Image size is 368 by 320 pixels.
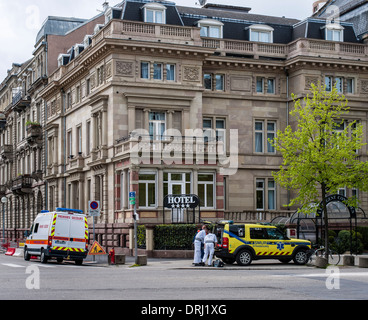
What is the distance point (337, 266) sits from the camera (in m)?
29.8

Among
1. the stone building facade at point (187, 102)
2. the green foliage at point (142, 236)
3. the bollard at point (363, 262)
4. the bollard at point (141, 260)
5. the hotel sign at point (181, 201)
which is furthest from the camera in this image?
the stone building facade at point (187, 102)

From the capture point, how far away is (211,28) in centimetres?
4869

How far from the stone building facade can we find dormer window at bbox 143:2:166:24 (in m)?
0.06

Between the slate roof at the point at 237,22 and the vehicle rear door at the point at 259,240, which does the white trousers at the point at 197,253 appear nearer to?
the vehicle rear door at the point at 259,240

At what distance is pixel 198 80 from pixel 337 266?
62.7 ft

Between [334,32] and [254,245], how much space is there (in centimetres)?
2472

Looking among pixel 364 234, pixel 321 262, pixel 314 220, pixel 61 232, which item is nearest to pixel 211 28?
pixel 314 220

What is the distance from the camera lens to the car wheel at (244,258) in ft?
98.4

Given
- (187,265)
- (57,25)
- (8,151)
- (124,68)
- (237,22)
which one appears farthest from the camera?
(8,151)

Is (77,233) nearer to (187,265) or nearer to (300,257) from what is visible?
(187,265)

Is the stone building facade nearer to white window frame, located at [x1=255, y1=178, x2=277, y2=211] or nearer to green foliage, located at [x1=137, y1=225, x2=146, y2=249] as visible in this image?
white window frame, located at [x1=255, y1=178, x2=277, y2=211]

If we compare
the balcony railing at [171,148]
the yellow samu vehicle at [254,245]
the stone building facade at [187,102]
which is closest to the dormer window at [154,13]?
the stone building facade at [187,102]

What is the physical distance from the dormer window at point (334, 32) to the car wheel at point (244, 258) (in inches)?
957
